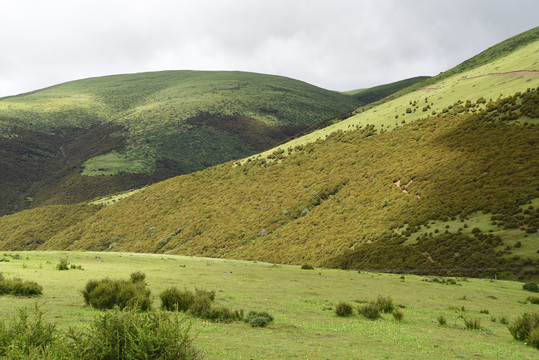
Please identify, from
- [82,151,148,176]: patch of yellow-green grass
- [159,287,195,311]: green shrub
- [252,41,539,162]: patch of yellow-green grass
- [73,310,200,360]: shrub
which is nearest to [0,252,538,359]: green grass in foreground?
[73,310,200,360]: shrub

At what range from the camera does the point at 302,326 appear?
12.7 meters

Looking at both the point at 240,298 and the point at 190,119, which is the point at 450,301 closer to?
the point at 240,298

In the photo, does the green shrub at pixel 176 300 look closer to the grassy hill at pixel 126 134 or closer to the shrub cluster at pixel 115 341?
the shrub cluster at pixel 115 341

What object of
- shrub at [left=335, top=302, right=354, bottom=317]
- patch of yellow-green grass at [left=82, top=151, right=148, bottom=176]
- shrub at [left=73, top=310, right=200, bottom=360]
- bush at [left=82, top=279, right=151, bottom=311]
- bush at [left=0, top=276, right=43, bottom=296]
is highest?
patch of yellow-green grass at [left=82, top=151, right=148, bottom=176]

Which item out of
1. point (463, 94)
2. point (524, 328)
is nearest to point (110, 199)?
point (463, 94)

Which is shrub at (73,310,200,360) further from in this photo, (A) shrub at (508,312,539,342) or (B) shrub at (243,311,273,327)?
(A) shrub at (508,312,539,342)

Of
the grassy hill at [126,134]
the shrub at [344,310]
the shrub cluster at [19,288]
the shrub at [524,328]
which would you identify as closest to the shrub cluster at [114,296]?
the shrub cluster at [19,288]

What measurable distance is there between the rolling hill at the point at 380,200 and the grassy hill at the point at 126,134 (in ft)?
105

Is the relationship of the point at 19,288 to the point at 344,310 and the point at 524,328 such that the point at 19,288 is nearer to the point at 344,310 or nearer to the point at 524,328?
the point at 344,310

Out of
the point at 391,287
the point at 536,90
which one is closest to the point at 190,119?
the point at 536,90

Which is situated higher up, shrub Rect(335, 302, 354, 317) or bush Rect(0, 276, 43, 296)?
bush Rect(0, 276, 43, 296)

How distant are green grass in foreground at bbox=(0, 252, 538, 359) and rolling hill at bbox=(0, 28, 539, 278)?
8.82 metres

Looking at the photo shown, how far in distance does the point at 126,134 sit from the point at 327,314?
142m

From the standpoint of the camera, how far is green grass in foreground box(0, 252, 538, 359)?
9938 millimetres
